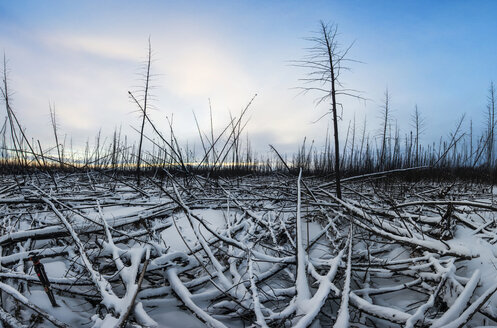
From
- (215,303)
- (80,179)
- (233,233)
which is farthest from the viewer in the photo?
(80,179)

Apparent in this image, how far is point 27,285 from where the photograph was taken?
98 centimetres

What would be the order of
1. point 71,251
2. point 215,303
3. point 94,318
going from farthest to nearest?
point 71,251 → point 215,303 → point 94,318

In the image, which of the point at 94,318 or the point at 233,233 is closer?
the point at 94,318

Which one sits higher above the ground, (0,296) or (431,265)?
(431,265)

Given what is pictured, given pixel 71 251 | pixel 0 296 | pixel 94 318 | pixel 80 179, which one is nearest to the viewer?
pixel 94 318

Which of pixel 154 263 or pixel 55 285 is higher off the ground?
pixel 154 263

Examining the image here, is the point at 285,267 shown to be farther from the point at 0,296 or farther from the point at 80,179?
the point at 80,179

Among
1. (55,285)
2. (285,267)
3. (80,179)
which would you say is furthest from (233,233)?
(80,179)

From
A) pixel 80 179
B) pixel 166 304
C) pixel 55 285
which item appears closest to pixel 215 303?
pixel 166 304

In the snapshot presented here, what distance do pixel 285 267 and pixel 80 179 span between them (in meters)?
4.63

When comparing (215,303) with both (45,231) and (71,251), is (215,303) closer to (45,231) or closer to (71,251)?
(71,251)

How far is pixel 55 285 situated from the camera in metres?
1.04

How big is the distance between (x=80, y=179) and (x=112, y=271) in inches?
161

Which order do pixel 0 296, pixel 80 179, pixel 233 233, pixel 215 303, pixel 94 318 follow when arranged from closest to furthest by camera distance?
pixel 94 318 < pixel 0 296 < pixel 215 303 < pixel 233 233 < pixel 80 179
